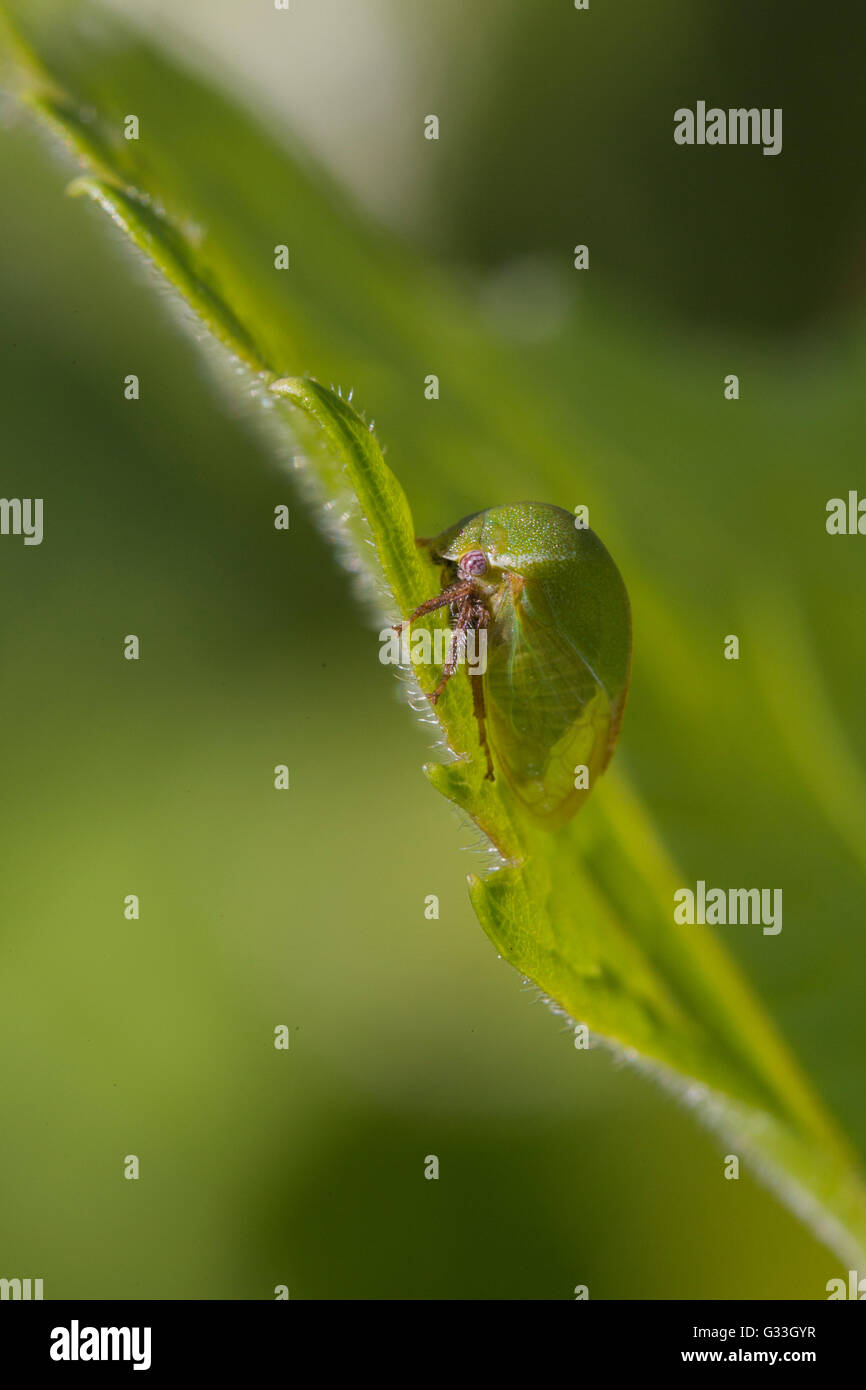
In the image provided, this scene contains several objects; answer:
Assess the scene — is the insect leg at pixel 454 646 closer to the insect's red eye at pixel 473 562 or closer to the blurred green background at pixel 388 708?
the insect's red eye at pixel 473 562

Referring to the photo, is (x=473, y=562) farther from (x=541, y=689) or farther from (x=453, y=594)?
(x=541, y=689)

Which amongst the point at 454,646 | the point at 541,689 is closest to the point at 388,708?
the point at 541,689

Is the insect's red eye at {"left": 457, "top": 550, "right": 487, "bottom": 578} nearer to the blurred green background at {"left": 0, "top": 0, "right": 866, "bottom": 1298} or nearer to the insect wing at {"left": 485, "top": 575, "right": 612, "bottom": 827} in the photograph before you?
the insect wing at {"left": 485, "top": 575, "right": 612, "bottom": 827}

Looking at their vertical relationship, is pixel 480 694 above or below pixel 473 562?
below

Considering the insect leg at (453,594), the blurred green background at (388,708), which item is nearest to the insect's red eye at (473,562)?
the insect leg at (453,594)
